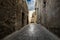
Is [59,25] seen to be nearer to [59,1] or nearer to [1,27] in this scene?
[59,1]

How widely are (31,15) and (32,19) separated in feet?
→ 5.44

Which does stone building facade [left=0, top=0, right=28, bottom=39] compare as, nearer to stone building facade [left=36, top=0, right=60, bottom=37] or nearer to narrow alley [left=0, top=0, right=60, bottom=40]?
narrow alley [left=0, top=0, right=60, bottom=40]

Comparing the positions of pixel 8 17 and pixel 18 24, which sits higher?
pixel 8 17

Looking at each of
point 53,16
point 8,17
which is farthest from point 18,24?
point 53,16

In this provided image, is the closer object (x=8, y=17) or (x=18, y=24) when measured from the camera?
(x=8, y=17)

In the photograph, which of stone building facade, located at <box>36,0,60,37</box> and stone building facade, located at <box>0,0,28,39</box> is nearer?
stone building facade, located at <box>0,0,28,39</box>

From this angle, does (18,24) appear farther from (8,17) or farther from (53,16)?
(53,16)

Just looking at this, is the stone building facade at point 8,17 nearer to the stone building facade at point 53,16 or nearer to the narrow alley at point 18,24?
the narrow alley at point 18,24

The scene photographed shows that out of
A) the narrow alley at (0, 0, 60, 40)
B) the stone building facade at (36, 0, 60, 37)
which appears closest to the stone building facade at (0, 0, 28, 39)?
the narrow alley at (0, 0, 60, 40)

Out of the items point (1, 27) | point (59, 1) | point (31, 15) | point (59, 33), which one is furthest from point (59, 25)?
point (31, 15)

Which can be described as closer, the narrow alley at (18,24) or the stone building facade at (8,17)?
the stone building facade at (8,17)

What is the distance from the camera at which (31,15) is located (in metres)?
19.0

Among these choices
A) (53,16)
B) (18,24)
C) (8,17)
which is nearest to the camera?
(8,17)

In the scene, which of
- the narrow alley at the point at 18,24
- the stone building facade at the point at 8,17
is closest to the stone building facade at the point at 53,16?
the narrow alley at the point at 18,24
